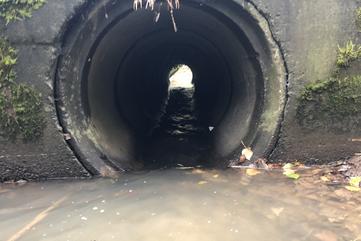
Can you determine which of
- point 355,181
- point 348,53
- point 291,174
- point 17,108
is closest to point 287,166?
point 291,174

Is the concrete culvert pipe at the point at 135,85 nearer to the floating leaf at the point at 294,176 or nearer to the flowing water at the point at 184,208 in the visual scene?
the floating leaf at the point at 294,176

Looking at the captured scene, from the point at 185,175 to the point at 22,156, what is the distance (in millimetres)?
1636

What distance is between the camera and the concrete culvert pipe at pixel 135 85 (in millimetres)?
4793

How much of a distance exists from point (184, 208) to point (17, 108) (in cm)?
203

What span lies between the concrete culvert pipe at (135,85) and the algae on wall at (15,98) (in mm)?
251

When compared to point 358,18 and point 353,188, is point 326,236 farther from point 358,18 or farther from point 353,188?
point 358,18

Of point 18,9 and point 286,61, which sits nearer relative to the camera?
point 18,9

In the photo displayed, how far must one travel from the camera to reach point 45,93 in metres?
4.73

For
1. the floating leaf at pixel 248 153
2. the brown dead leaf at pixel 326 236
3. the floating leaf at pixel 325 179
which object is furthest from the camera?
the floating leaf at pixel 248 153

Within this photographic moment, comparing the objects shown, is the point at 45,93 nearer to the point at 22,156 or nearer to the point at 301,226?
the point at 22,156

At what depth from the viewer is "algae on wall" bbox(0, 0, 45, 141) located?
461 centimetres

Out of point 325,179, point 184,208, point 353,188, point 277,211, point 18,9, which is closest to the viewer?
point 277,211

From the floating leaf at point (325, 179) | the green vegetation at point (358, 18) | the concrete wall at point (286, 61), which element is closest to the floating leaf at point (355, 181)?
the floating leaf at point (325, 179)

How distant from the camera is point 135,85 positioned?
8.77 m
